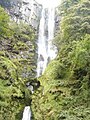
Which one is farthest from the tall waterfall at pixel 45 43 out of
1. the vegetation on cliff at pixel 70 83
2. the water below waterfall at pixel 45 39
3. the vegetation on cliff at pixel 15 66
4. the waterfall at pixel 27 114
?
the waterfall at pixel 27 114

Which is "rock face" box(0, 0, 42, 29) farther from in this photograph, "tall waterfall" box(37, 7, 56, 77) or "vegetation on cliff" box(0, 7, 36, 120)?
"vegetation on cliff" box(0, 7, 36, 120)

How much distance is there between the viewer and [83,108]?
38.3ft

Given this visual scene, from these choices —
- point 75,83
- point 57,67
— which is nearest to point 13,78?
point 57,67

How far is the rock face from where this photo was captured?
27.8 metres

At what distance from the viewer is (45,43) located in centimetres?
2578

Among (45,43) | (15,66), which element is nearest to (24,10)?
(45,43)

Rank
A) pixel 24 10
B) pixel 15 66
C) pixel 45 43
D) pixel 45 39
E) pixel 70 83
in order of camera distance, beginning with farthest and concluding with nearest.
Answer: pixel 24 10 → pixel 45 39 → pixel 45 43 → pixel 15 66 → pixel 70 83

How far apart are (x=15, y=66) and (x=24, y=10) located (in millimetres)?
12423

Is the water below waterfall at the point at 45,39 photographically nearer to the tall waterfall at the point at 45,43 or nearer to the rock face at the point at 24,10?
the tall waterfall at the point at 45,43

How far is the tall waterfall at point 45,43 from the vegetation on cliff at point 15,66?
0.61m

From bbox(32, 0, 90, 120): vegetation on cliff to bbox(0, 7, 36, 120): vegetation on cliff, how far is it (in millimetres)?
999

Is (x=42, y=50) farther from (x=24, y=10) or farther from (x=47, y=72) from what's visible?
(x=47, y=72)

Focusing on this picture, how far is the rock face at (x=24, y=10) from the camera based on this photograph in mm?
27766

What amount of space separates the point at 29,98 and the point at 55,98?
9.53 feet
